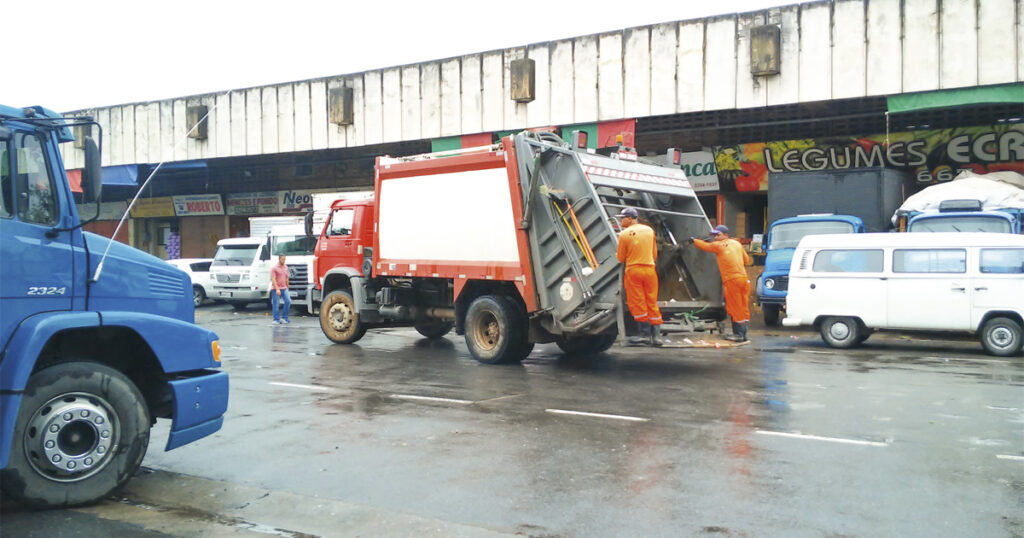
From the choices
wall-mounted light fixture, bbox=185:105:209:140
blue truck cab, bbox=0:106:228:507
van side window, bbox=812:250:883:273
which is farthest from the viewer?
wall-mounted light fixture, bbox=185:105:209:140

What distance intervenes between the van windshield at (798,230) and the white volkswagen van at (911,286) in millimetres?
3019

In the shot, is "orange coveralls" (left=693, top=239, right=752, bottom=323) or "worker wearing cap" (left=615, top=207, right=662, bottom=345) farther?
"orange coveralls" (left=693, top=239, right=752, bottom=323)

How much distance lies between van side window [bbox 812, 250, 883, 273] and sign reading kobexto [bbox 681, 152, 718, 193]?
9.56 m

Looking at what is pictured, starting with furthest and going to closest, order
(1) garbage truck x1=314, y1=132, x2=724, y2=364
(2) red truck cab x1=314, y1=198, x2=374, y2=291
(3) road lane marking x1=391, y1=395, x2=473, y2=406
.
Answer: (2) red truck cab x1=314, y1=198, x2=374, y2=291
(1) garbage truck x1=314, y1=132, x2=724, y2=364
(3) road lane marking x1=391, y1=395, x2=473, y2=406

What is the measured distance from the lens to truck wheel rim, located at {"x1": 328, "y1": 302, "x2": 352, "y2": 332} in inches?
590

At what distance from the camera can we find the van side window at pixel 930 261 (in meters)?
13.0

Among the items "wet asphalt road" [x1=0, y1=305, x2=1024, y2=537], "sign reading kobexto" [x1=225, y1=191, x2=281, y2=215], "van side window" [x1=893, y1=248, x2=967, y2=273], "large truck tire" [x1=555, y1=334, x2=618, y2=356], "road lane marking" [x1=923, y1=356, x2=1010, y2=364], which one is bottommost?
"wet asphalt road" [x1=0, y1=305, x2=1024, y2=537]

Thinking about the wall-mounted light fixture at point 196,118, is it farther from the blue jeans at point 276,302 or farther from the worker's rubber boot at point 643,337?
the worker's rubber boot at point 643,337

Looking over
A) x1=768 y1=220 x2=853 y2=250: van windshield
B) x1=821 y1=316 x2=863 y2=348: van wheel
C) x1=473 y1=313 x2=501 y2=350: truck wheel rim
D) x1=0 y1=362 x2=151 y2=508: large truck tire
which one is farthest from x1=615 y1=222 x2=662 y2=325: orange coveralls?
x1=768 y1=220 x2=853 y2=250: van windshield

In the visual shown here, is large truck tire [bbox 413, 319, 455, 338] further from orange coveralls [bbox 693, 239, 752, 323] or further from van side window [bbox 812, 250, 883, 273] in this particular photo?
van side window [bbox 812, 250, 883, 273]

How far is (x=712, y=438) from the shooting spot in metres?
7.13

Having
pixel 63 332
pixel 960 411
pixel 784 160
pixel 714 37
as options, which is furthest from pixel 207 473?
pixel 784 160

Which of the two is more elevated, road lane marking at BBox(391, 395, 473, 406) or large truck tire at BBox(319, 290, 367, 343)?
large truck tire at BBox(319, 290, 367, 343)

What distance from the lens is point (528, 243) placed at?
458 inches
